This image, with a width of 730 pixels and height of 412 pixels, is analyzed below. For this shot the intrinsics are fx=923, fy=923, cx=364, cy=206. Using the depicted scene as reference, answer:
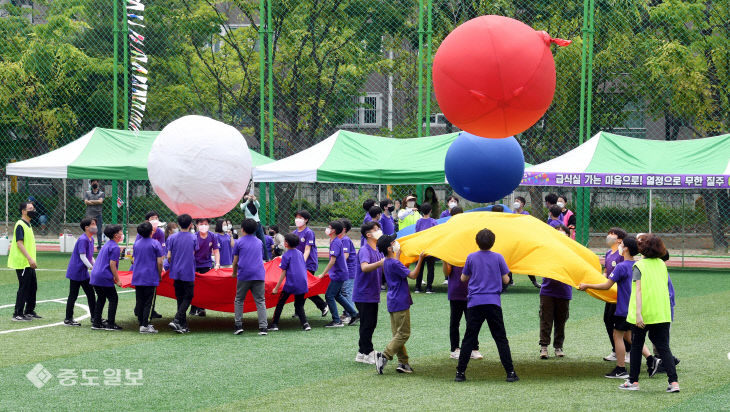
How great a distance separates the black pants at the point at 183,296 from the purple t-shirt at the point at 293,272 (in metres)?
1.20

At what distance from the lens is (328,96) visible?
25203 mm

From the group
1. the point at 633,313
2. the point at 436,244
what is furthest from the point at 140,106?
the point at 633,313

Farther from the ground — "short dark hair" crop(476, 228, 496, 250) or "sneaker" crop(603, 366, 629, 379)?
"short dark hair" crop(476, 228, 496, 250)

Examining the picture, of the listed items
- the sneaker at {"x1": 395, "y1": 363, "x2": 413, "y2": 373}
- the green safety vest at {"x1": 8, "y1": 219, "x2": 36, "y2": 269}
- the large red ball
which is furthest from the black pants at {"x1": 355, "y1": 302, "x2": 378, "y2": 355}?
the green safety vest at {"x1": 8, "y1": 219, "x2": 36, "y2": 269}

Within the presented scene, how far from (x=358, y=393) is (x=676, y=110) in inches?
706

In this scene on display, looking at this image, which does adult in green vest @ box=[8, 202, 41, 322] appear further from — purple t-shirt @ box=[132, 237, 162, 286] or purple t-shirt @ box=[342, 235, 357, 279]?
purple t-shirt @ box=[342, 235, 357, 279]

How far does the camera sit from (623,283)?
8766mm

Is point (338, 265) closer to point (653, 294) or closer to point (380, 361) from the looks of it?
point (380, 361)

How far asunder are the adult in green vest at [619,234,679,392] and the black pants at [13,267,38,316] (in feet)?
27.1

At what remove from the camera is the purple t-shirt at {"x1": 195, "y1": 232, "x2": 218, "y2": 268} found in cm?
1332

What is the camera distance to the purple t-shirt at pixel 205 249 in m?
13.3

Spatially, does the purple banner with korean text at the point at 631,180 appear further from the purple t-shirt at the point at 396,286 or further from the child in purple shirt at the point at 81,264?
the purple t-shirt at the point at 396,286

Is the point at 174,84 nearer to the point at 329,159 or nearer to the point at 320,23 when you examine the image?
the point at 320,23

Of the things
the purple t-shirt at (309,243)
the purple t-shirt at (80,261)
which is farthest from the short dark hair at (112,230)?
the purple t-shirt at (309,243)
